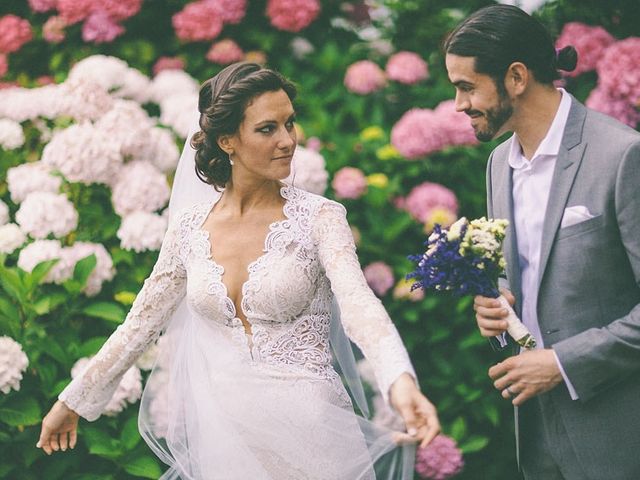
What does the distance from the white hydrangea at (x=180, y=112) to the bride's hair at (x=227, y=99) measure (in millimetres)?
1515

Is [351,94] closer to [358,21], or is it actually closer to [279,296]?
[358,21]

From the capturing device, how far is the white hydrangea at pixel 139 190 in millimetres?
4113

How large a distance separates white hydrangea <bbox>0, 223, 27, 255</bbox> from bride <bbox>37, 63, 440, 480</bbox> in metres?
1.15

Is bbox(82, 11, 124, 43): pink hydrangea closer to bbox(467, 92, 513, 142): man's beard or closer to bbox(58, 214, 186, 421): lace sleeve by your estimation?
bbox(58, 214, 186, 421): lace sleeve

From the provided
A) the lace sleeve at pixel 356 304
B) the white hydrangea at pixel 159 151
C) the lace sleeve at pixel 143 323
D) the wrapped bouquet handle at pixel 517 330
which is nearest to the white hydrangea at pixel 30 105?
the white hydrangea at pixel 159 151

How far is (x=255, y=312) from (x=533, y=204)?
0.91m

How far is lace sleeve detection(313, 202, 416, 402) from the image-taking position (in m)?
2.37

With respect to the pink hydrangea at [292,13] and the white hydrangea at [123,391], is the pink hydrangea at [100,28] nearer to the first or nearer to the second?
the pink hydrangea at [292,13]

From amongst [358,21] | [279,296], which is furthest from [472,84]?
[358,21]

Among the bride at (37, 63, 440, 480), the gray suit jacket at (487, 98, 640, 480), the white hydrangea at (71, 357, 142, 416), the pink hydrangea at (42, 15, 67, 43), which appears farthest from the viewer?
the pink hydrangea at (42, 15, 67, 43)

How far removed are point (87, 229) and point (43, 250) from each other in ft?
1.57

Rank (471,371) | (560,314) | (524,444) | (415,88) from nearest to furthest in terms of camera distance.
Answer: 1. (560,314)
2. (524,444)
3. (471,371)
4. (415,88)

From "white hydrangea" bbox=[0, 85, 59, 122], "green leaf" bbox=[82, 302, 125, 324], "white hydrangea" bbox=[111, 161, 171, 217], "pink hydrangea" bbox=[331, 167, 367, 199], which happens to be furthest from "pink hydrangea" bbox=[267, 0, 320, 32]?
"green leaf" bbox=[82, 302, 125, 324]

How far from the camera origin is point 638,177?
253 cm
